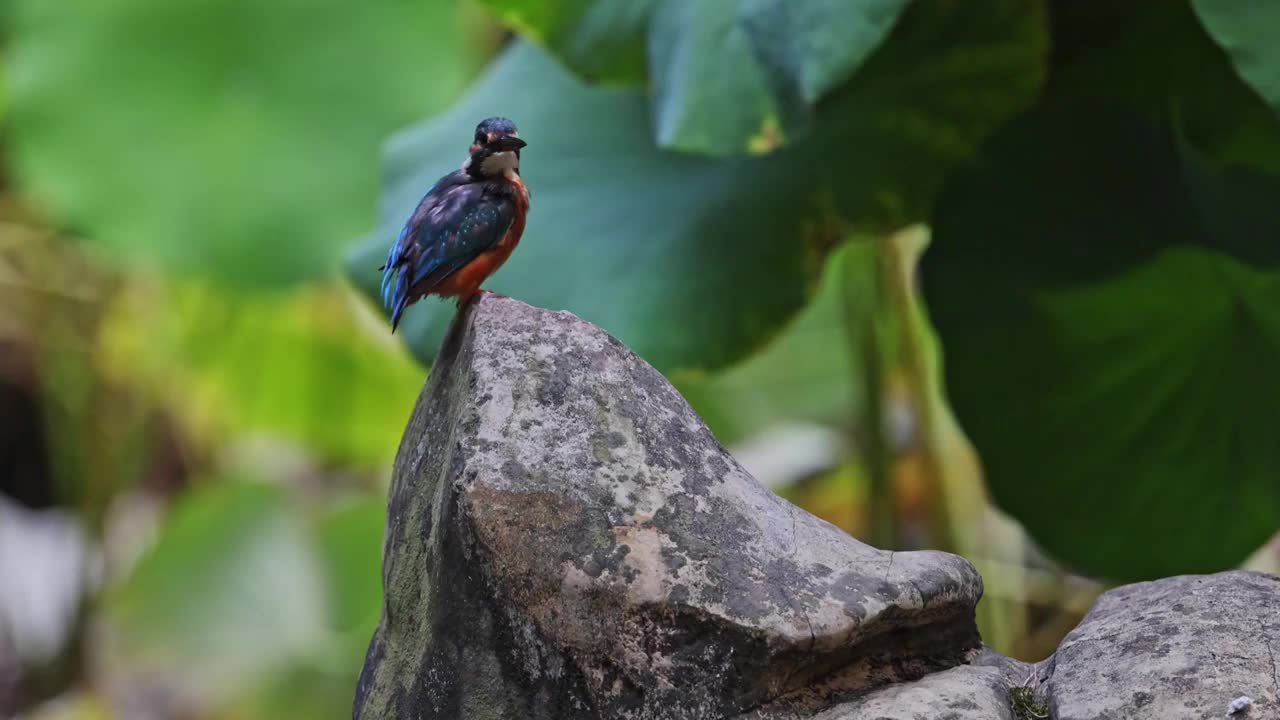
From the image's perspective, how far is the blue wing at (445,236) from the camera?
1461 millimetres

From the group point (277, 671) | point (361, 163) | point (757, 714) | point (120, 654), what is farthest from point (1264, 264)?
point (120, 654)

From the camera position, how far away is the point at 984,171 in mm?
2363

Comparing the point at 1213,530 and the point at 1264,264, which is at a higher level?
the point at 1264,264

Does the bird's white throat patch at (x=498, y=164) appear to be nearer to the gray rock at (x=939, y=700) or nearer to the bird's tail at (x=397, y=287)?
the bird's tail at (x=397, y=287)

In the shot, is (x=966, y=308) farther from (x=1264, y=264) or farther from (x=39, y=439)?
(x=39, y=439)

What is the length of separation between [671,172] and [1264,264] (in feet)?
3.23

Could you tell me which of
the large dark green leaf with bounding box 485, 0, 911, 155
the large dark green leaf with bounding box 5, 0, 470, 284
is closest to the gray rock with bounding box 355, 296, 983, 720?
the large dark green leaf with bounding box 485, 0, 911, 155

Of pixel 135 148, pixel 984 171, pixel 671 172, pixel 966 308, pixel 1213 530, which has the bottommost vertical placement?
pixel 1213 530

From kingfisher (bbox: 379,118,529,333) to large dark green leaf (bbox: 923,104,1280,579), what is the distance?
106 centimetres

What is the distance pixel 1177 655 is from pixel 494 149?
0.86m

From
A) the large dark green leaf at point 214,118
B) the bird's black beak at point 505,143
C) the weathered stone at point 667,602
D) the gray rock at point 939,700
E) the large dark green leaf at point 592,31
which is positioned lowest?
the gray rock at point 939,700

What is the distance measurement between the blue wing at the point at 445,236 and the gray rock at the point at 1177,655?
2.44 feet

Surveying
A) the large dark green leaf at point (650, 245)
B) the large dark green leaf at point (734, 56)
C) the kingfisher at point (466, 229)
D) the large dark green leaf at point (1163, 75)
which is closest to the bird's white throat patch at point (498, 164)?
the kingfisher at point (466, 229)

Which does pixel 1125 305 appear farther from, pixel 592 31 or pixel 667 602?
pixel 667 602
